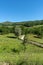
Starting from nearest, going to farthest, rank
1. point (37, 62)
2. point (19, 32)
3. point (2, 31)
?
point (37, 62)
point (19, 32)
point (2, 31)

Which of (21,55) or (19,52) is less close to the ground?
(21,55)

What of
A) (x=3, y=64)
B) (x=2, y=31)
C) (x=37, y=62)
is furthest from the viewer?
(x=2, y=31)

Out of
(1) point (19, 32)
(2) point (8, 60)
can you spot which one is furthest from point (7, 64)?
(1) point (19, 32)

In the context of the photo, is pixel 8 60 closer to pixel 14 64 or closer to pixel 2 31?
pixel 14 64

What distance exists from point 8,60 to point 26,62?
3364mm

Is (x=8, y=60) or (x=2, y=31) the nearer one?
(x=8, y=60)

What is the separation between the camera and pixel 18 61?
2748cm

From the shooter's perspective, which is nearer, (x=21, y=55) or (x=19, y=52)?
(x=21, y=55)

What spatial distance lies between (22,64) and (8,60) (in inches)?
129

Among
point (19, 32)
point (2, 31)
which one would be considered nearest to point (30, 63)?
point (19, 32)

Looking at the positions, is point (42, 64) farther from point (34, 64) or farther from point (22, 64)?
point (22, 64)

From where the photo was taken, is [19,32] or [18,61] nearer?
[18,61]

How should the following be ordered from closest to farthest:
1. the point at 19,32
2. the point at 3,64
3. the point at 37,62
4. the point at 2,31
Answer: the point at 3,64, the point at 37,62, the point at 19,32, the point at 2,31

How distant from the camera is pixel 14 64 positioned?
26.1 metres
